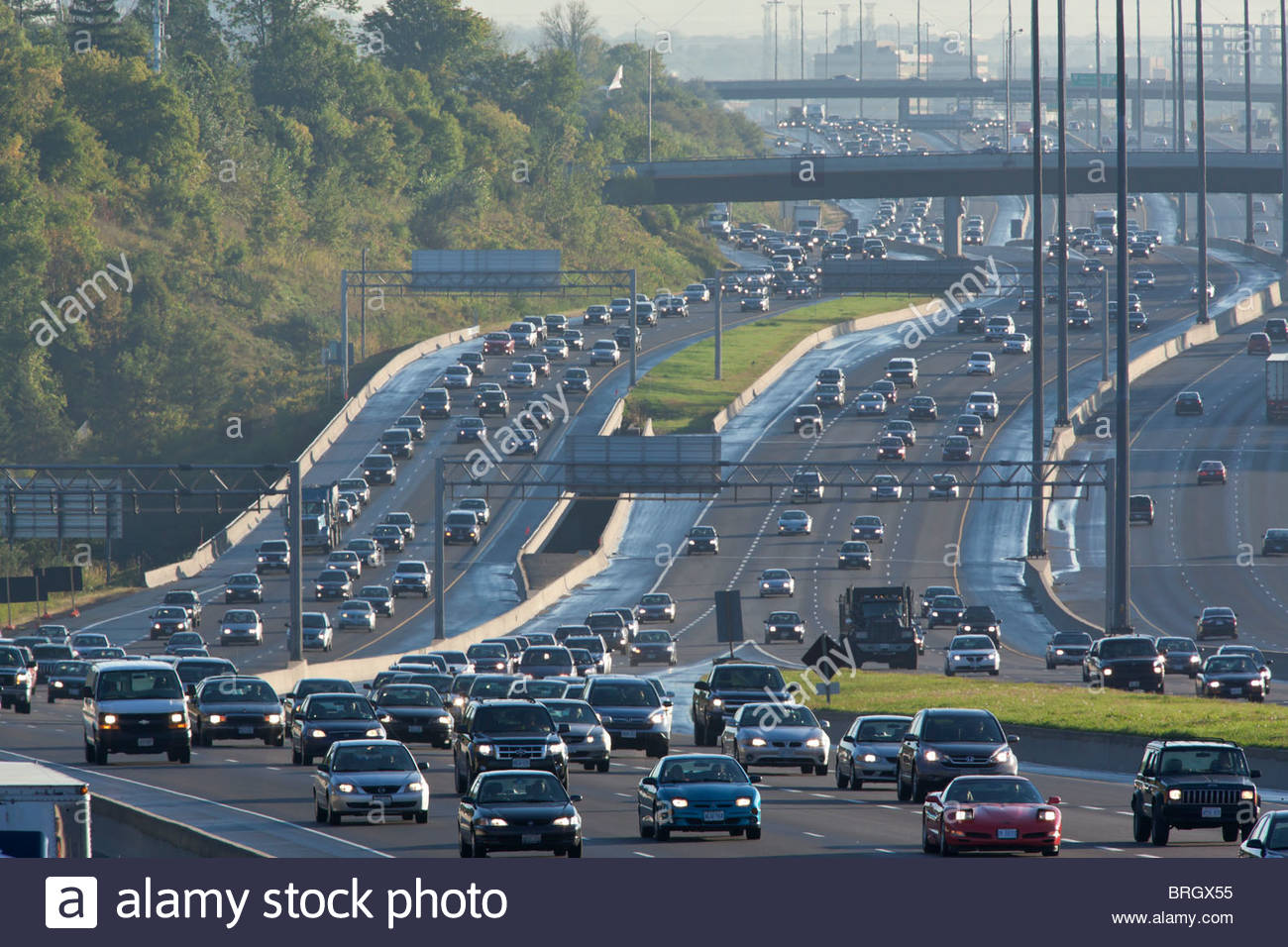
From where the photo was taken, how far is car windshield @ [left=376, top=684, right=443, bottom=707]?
150ft

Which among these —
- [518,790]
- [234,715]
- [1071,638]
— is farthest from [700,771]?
[1071,638]

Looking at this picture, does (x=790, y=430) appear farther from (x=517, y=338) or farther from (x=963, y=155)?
(x=963, y=155)

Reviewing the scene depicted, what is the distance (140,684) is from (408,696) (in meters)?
7.20

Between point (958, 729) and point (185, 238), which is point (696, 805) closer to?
point (958, 729)

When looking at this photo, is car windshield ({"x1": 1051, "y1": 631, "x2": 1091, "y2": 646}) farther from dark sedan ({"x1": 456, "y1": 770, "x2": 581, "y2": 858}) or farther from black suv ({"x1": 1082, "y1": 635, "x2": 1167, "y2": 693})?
dark sedan ({"x1": 456, "y1": 770, "x2": 581, "y2": 858})

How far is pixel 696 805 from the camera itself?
29219 millimetres

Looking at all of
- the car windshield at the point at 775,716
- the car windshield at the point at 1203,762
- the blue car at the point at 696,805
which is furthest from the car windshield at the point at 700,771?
the car windshield at the point at 775,716

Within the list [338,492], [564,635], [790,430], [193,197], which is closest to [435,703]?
[564,635]

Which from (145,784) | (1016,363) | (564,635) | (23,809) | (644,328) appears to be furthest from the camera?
(644,328)

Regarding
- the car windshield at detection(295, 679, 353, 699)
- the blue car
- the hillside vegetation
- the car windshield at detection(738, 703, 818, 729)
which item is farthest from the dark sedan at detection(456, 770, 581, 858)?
the hillside vegetation

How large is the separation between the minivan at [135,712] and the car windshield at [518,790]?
14.3 meters

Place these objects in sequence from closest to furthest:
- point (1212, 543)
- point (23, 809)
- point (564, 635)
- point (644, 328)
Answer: point (23, 809), point (564, 635), point (1212, 543), point (644, 328)
